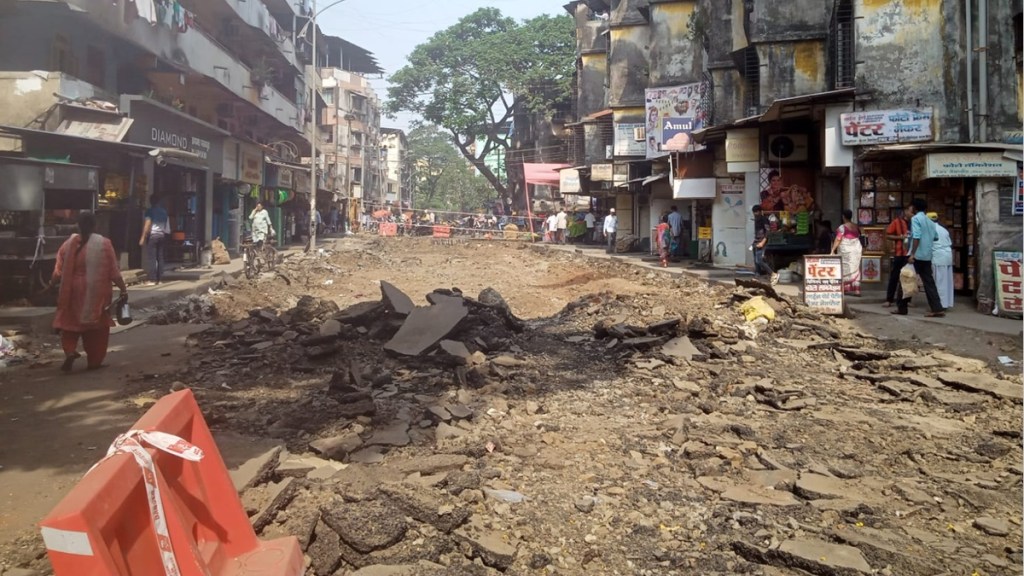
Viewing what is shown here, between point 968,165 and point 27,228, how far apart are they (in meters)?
15.4

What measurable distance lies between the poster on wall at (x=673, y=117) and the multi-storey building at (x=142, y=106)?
Result: 1430 centimetres

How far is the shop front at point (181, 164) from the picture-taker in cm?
1805

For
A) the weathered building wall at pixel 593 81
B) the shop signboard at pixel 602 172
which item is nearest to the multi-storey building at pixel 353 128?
the weathered building wall at pixel 593 81

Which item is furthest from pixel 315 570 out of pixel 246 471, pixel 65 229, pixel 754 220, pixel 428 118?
pixel 428 118

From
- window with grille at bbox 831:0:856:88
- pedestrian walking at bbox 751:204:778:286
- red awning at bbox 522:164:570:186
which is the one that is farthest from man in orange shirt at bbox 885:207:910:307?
red awning at bbox 522:164:570:186

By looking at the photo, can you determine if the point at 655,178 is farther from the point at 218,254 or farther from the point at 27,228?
the point at 27,228

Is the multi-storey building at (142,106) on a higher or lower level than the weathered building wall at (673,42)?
lower

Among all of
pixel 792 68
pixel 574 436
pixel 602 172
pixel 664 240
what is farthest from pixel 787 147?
pixel 602 172

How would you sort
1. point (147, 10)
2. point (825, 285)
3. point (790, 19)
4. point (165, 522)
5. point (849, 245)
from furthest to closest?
point (790, 19), point (147, 10), point (849, 245), point (825, 285), point (165, 522)

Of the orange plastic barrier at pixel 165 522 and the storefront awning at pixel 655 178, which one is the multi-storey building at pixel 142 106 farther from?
the storefront awning at pixel 655 178

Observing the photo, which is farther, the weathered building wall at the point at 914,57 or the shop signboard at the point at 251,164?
the shop signboard at the point at 251,164

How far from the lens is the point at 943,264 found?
12023 millimetres

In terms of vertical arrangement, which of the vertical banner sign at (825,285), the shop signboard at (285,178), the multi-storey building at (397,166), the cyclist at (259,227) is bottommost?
the vertical banner sign at (825,285)

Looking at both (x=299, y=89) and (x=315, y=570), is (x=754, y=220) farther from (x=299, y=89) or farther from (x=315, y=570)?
(x=299, y=89)
